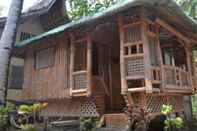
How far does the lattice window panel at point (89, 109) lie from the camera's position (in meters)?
8.84

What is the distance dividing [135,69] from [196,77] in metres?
4.50

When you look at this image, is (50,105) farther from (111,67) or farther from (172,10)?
(172,10)

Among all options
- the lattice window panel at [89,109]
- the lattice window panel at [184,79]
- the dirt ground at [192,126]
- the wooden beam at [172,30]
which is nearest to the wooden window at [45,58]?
the lattice window panel at [89,109]

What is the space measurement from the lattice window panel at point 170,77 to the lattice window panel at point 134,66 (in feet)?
4.01

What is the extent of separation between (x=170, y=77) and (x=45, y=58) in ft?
18.0

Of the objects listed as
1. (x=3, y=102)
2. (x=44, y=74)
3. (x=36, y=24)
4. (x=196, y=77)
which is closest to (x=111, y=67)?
(x=44, y=74)

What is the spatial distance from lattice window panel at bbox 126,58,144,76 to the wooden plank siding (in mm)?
2864

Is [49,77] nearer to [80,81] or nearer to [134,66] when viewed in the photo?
[80,81]

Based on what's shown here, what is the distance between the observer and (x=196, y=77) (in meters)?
10.7

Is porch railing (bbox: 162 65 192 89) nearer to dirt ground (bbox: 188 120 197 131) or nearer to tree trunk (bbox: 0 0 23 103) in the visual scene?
dirt ground (bbox: 188 120 197 131)

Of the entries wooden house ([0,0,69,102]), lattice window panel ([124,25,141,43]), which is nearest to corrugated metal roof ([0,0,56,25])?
wooden house ([0,0,69,102])

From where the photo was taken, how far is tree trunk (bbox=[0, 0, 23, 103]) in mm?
10148

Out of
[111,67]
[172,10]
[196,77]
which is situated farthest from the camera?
[111,67]

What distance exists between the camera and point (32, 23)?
1476 centimetres
